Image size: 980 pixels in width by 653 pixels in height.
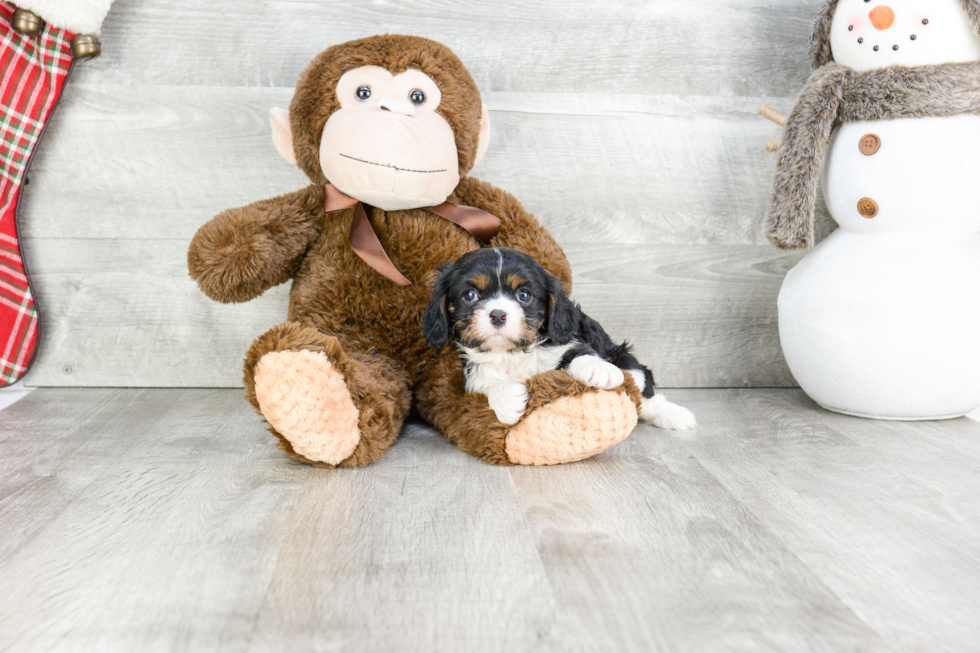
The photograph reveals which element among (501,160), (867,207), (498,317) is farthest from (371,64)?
(867,207)

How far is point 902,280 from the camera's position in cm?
186

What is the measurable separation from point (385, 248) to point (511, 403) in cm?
55

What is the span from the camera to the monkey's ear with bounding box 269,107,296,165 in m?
1.84

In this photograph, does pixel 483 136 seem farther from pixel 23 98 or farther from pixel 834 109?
pixel 23 98

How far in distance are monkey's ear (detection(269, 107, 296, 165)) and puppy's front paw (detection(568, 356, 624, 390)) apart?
2.86 ft

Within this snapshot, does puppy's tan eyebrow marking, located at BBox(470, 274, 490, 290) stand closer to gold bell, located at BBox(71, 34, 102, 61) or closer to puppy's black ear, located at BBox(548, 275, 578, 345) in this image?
puppy's black ear, located at BBox(548, 275, 578, 345)

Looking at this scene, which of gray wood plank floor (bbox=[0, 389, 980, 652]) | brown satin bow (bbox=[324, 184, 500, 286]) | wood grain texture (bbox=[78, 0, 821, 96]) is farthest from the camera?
wood grain texture (bbox=[78, 0, 821, 96])

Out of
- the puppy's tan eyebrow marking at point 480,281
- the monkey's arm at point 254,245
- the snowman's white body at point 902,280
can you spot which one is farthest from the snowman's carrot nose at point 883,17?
the monkey's arm at point 254,245

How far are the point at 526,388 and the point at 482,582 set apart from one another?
1.83 ft

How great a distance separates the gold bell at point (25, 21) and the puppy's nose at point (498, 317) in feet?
4.87

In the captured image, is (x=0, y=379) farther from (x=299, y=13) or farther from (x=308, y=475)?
(x=299, y=13)

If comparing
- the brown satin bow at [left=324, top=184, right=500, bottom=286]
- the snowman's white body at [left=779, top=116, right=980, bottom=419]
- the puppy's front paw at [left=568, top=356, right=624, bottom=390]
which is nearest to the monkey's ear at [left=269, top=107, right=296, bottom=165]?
the brown satin bow at [left=324, top=184, right=500, bottom=286]

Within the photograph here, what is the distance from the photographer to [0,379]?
212 centimetres

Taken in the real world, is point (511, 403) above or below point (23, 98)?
below
